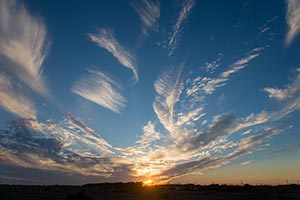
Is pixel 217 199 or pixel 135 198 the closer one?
pixel 217 199

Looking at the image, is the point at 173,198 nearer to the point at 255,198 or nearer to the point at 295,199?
the point at 255,198

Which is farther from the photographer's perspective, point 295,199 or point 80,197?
point 295,199

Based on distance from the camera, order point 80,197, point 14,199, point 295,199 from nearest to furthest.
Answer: point 80,197, point 295,199, point 14,199

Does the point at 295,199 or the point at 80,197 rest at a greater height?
the point at 295,199

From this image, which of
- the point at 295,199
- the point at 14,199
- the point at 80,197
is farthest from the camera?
the point at 14,199

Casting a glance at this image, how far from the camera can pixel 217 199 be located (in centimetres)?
3722

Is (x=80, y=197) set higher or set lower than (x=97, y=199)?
lower

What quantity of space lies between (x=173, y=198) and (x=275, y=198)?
14034 mm

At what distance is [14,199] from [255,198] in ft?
110

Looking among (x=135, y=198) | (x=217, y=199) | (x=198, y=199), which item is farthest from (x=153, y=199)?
(x=217, y=199)

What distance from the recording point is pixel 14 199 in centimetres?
3928

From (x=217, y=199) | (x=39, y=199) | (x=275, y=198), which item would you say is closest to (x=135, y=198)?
(x=217, y=199)

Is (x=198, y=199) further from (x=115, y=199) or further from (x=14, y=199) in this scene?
(x=14, y=199)

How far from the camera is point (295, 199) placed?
36844mm
